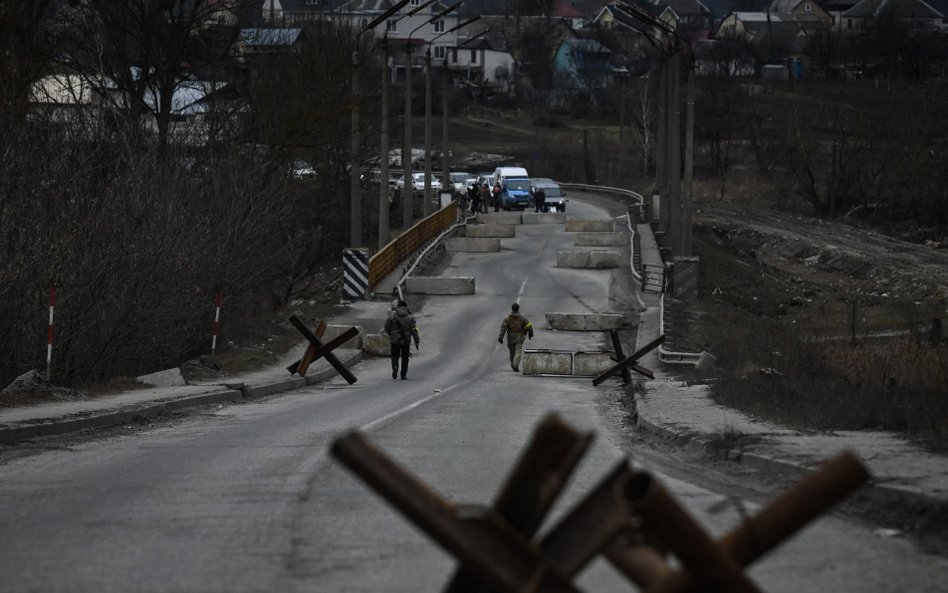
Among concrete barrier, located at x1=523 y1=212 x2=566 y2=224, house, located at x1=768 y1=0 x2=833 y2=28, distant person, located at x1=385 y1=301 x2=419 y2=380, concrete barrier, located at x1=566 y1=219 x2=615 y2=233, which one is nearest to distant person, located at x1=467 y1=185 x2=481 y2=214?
→ concrete barrier, located at x1=523 y1=212 x2=566 y2=224

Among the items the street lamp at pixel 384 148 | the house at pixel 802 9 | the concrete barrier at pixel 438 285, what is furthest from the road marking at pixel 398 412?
the house at pixel 802 9

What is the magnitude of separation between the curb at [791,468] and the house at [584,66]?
12588cm

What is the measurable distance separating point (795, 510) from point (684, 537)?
1.94 feet

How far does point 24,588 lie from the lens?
24.3 feet

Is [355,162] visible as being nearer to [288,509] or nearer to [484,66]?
[288,509]

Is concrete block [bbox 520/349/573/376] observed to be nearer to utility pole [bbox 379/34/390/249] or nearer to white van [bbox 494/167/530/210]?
utility pole [bbox 379/34/390/249]

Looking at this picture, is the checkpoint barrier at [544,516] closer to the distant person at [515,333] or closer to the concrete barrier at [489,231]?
the distant person at [515,333]

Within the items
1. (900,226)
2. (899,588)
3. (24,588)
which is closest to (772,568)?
(899,588)

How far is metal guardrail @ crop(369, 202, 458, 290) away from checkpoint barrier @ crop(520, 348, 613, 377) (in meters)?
16.5

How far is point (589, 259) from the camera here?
52.2m

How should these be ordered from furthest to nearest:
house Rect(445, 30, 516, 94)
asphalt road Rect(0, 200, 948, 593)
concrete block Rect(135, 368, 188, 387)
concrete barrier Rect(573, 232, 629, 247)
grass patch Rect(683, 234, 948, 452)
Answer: house Rect(445, 30, 516, 94)
concrete barrier Rect(573, 232, 629, 247)
concrete block Rect(135, 368, 188, 387)
grass patch Rect(683, 234, 948, 452)
asphalt road Rect(0, 200, 948, 593)

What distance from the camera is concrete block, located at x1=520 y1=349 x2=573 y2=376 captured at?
2900 centimetres

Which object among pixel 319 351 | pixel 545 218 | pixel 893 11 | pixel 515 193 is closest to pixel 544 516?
pixel 319 351

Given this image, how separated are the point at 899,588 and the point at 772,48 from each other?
140 meters
